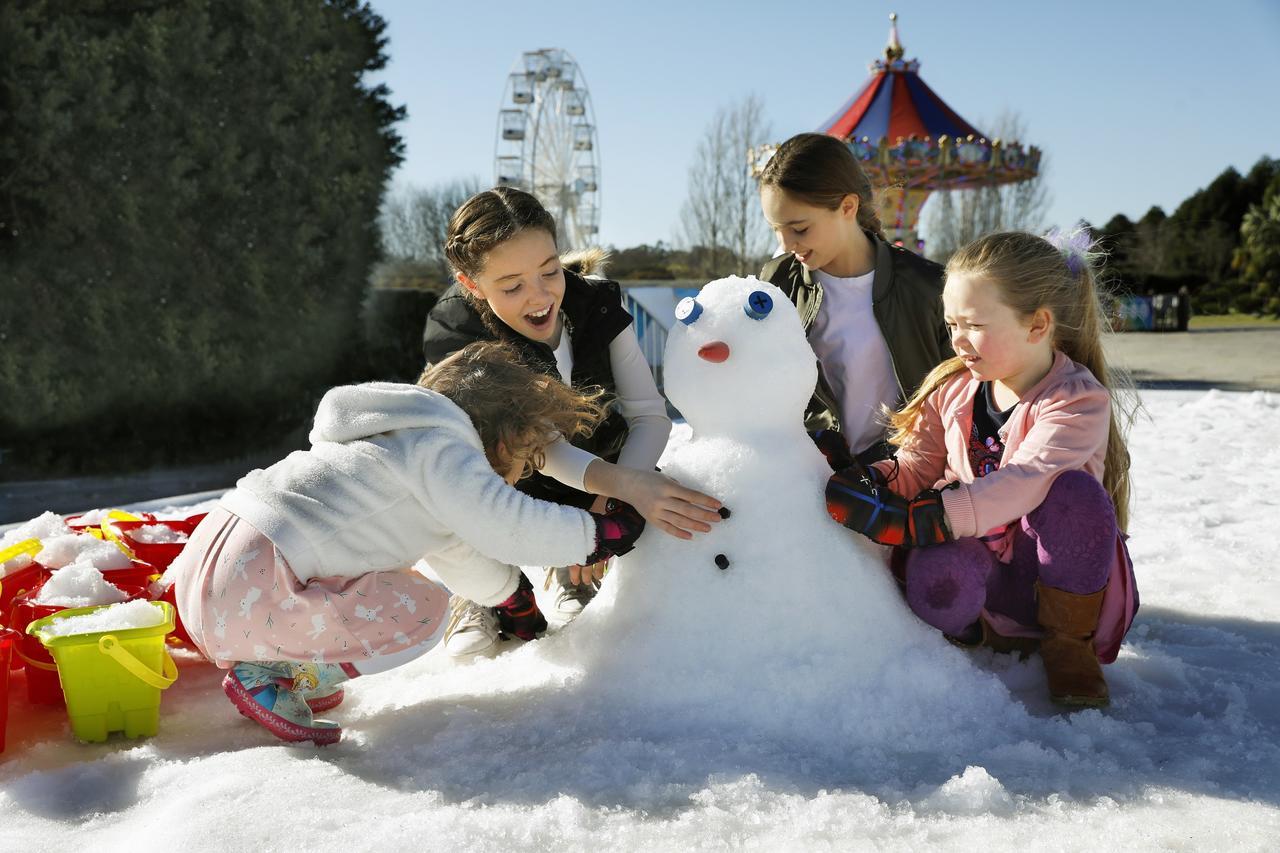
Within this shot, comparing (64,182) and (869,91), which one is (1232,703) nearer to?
(64,182)

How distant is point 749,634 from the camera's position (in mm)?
1832

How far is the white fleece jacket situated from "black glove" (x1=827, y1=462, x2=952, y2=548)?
1.53ft

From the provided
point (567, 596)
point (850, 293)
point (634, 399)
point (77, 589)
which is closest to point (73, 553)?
point (77, 589)

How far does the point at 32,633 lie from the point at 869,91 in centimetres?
1058

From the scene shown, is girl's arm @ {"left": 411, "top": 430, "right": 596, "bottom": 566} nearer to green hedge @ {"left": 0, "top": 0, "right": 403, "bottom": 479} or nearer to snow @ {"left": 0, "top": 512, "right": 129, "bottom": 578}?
snow @ {"left": 0, "top": 512, "right": 129, "bottom": 578}

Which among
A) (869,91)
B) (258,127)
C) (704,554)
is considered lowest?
Answer: (704,554)

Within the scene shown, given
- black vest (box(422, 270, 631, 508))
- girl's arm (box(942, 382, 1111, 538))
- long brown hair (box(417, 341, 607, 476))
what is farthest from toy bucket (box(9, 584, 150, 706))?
girl's arm (box(942, 382, 1111, 538))

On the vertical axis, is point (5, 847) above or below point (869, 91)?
below

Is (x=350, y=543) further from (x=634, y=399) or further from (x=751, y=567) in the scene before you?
(x=634, y=399)

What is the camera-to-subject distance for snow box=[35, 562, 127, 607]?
207 centimetres

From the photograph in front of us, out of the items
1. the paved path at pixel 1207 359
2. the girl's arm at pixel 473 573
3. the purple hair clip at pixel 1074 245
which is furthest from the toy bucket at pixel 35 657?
the paved path at pixel 1207 359

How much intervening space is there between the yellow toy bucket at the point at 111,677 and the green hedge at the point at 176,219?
6641 mm

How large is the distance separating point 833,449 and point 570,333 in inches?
32.2

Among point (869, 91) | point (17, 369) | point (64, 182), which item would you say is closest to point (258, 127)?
point (64, 182)
